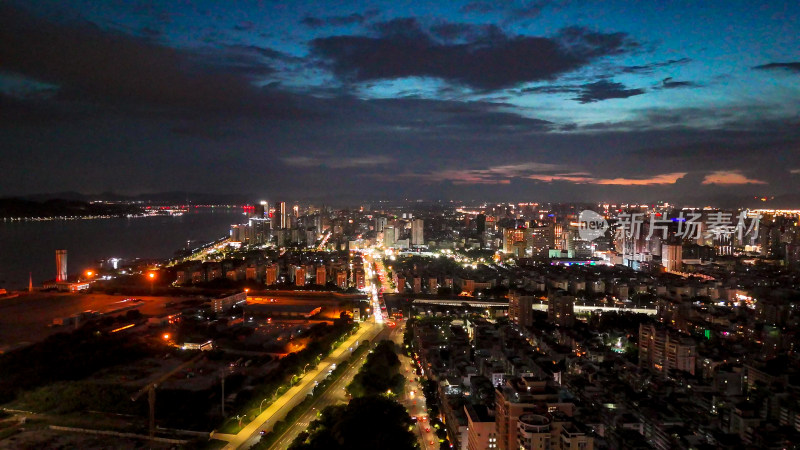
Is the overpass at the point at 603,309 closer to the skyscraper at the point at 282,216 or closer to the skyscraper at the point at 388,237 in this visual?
the skyscraper at the point at 388,237

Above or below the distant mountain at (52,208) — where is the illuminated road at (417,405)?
below

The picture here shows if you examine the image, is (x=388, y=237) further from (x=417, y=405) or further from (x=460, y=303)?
(x=417, y=405)

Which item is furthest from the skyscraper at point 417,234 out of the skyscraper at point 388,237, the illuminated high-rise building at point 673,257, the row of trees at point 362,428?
the row of trees at point 362,428

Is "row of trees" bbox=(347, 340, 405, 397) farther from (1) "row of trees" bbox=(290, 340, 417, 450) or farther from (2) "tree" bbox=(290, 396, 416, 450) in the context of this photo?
(2) "tree" bbox=(290, 396, 416, 450)

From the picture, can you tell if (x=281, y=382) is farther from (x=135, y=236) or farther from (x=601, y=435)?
(x=135, y=236)

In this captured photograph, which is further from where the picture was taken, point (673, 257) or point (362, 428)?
point (673, 257)

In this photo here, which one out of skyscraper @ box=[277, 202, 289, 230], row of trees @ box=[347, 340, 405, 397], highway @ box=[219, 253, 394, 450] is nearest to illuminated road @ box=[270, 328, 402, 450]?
highway @ box=[219, 253, 394, 450]

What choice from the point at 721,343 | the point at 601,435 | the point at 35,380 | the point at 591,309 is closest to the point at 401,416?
the point at 601,435

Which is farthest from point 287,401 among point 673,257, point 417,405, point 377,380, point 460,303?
point 673,257
